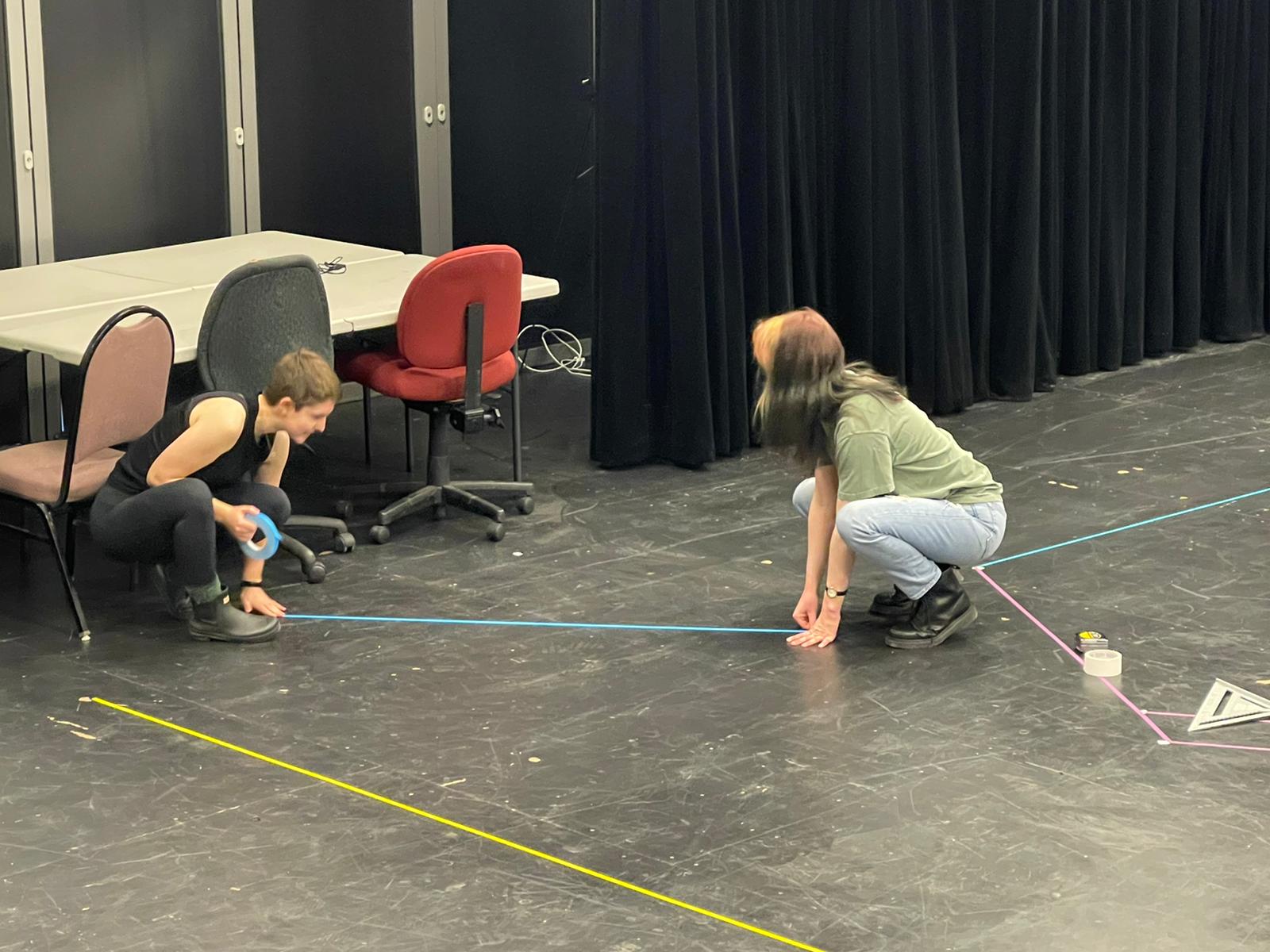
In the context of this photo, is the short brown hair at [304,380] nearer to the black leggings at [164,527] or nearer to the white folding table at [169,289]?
the black leggings at [164,527]

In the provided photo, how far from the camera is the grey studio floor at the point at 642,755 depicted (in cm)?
300

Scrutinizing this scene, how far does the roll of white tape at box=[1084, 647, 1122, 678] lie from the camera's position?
4012 millimetres

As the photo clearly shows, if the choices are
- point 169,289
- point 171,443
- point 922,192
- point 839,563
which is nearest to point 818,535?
point 839,563

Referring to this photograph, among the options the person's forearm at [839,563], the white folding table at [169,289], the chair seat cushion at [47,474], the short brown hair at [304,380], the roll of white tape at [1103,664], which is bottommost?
the roll of white tape at [1103,664]

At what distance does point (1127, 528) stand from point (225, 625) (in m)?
2.60

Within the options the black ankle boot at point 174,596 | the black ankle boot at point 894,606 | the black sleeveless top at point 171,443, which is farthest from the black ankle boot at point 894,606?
the black ankle boot at point 174,596

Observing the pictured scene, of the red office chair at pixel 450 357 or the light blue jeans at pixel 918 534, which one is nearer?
the light blue jeans at pixel 918 534

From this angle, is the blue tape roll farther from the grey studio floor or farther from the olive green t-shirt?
the olive green t-shirt

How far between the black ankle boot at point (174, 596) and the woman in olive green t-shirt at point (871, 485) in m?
1.51

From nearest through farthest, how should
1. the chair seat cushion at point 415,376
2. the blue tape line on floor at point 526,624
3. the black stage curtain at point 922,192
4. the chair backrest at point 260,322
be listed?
the blue tape line on floor at point 526,624
the chair backrest at point 260,322
the chair seat cushion at point 415,376
the black stage curtain at point 922,192

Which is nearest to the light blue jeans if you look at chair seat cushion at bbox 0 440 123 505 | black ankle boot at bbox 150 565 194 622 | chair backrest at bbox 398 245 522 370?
chair backrest at bbox 398 245 522 370

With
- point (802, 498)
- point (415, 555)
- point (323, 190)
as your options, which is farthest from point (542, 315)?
point (802, 498)

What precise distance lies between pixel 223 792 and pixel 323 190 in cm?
355

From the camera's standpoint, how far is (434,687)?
398 cm
